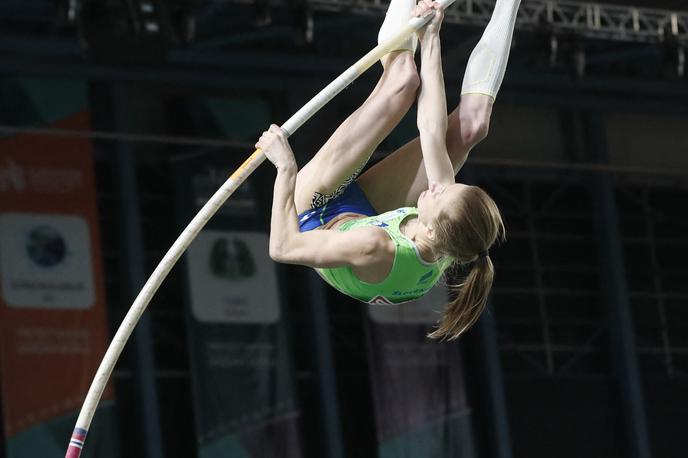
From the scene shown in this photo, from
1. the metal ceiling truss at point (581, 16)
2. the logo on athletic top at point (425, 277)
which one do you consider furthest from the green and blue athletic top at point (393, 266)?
the metal ceiling truss at point (581, 16)

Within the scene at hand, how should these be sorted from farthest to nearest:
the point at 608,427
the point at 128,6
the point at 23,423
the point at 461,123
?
the point at 608,427
the point at 23,423
the point at 128,6
the point at 461,123

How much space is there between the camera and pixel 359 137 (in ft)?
16.6

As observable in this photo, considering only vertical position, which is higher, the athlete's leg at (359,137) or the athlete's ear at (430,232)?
the athlete's leg at (359,137)

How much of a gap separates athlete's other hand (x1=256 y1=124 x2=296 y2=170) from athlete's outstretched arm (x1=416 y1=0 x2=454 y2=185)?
17.6 inches

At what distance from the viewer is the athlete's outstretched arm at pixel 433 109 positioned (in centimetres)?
489

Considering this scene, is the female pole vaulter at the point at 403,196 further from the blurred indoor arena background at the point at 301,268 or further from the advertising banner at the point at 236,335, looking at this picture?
the advertising banner at the point at 236,335

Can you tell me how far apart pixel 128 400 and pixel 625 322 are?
481 centimetres

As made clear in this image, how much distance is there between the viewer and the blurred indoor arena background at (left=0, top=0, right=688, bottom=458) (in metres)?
11.7

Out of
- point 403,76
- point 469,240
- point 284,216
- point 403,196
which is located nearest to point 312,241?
point 284,216

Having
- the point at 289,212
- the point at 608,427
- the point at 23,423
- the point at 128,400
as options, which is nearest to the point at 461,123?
the point at 289,212

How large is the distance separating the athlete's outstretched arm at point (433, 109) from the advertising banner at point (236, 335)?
7.34 metres

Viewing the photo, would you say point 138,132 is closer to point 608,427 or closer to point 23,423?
point 23,423

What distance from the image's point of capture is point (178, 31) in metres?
10.7

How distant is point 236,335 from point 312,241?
25.6 feet
